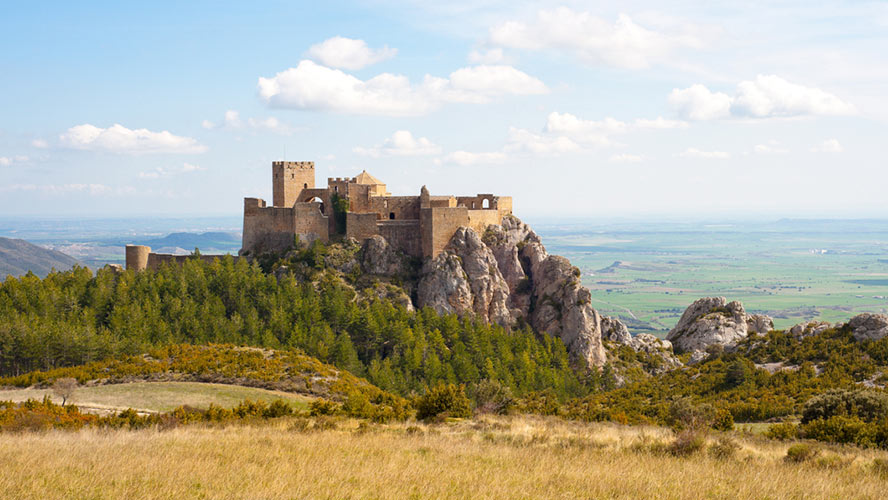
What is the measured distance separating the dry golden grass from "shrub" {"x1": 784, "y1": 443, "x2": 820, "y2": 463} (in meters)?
0.41

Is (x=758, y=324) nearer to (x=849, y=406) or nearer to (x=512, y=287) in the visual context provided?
(x=512, y=287)

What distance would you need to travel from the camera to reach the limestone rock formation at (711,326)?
6744 cm

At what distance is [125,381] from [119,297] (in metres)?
22.6

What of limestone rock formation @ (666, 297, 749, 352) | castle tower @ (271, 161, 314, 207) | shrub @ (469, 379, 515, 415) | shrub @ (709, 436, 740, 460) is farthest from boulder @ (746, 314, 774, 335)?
shrub @ (709, 436, 740, 460)

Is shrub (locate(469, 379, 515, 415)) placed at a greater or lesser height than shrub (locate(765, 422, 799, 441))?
lesser

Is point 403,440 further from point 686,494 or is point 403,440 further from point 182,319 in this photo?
point 182,319

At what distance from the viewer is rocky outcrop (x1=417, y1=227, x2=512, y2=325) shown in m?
67.4

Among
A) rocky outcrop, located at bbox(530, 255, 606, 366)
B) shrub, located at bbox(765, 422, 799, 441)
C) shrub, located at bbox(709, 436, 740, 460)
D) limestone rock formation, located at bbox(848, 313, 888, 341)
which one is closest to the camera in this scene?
shrub, located at bbox(709, 436, 740, 460)

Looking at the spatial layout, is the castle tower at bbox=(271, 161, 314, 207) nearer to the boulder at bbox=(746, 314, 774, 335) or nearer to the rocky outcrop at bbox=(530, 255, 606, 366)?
the rocky outcrop at bbox=(530, 255, 606, 366)

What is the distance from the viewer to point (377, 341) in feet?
198

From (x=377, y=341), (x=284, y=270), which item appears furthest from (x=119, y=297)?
(x=377, y=341)

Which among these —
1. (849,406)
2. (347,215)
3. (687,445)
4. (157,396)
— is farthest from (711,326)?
(687,445)

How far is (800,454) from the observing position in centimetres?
2016

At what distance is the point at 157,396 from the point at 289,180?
38.3 metres
